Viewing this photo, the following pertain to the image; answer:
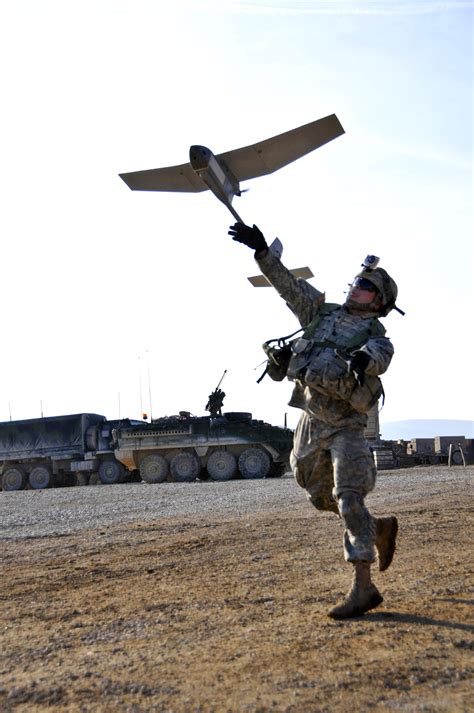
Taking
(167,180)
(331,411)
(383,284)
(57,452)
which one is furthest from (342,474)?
(57,452)

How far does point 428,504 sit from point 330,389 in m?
7.69

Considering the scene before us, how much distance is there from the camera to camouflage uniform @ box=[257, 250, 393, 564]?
483cm

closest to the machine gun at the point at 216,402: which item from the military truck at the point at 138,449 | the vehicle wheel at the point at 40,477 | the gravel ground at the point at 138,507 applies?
the military truck at the point at 138,449

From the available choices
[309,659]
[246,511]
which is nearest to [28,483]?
[246,511]

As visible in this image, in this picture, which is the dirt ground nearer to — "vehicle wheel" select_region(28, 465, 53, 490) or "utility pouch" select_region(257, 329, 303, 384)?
"utility pouch" select_region(257, 329, 303, 384)

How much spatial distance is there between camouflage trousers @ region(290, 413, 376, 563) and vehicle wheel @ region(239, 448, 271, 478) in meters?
Result: 22.5

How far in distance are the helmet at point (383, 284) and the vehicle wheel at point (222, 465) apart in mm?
22879

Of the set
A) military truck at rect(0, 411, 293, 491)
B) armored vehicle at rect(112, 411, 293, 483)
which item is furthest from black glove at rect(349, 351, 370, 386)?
military truck at rect(0, 411, 293, 491)

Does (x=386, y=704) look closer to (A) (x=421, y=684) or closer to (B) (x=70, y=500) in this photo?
(A) (x=421, y=684)

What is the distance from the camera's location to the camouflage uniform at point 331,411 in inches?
190

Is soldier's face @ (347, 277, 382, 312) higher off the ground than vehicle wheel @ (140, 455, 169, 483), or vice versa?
soldier's face @ (347, 277, 382, 312)

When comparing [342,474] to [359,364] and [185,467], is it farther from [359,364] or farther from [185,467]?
[185,467]

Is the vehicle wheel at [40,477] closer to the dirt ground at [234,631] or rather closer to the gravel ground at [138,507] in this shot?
the gravel ground at [138,507]

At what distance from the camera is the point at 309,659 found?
3.65 meters
